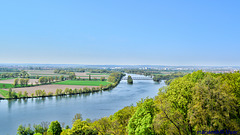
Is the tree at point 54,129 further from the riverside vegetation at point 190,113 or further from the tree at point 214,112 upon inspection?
the tree at point 214,112

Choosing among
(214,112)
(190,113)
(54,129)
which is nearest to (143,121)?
(190,113)

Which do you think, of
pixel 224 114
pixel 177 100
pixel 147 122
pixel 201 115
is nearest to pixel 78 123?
pixel 147 122

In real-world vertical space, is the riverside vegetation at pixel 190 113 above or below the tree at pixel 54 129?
above

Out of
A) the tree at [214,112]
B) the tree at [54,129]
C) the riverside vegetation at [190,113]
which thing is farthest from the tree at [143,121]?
the tree at [54,129]

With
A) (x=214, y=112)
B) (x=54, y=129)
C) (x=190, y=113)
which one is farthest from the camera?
(x=54, y=129)

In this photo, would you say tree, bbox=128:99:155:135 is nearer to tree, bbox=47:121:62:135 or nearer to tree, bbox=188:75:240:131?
tree, bbox=188:75:240:131

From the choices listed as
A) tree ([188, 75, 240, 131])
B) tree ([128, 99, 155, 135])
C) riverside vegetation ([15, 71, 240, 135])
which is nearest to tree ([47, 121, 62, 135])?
riverside vegetation ([15, 71, 240, 135])

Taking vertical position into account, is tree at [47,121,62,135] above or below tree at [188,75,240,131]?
below


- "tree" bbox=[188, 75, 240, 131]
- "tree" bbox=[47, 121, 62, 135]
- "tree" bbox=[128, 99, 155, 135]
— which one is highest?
"tree" bbox=[188, 75, 240, 131]

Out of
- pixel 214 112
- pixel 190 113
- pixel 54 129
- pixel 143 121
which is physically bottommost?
pixel 54 129

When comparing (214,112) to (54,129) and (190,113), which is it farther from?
(54,129)

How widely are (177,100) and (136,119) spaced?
1.92 meters

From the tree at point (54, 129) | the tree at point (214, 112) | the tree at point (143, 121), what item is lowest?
the tree at point (54, 129)

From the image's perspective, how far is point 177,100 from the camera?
704 centimetres
